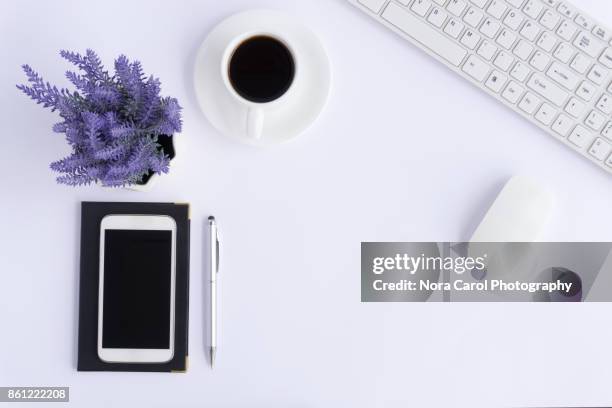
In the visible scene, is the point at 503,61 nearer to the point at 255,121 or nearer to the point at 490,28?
the point at 490,28

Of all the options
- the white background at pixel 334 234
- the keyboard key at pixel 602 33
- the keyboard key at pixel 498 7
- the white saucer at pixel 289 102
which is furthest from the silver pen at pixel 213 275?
the keyboard key at pixel 602 33

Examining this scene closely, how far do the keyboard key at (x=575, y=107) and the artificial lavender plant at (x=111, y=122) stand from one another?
0.49 meters

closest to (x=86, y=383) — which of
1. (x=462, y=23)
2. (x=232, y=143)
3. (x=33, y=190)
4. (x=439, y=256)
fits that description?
(x=33, y=190)

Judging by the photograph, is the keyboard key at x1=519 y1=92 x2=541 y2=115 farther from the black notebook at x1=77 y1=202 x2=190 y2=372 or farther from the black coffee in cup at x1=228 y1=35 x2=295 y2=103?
the black notebook at x1=77 y1=202 x2=190 y2=372

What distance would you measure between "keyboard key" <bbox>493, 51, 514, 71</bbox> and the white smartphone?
0.46 metres

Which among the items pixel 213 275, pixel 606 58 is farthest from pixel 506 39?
pixel 213 275

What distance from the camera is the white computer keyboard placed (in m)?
0.73

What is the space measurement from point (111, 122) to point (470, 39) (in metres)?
0.45

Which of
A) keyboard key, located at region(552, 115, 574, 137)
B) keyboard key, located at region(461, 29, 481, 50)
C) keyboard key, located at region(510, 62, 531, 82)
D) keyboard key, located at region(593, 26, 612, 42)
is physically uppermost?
keyboard key, located at region(593, 26, 612, 42)

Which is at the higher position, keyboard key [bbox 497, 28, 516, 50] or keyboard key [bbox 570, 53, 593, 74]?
keyboard key [bbox 497, 28, 516, 50]

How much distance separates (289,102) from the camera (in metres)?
0.72

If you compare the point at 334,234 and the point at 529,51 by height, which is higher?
the point at 529,51

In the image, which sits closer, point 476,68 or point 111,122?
point 111,122

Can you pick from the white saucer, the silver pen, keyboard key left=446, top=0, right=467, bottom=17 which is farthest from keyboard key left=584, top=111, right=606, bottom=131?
the silver pen
